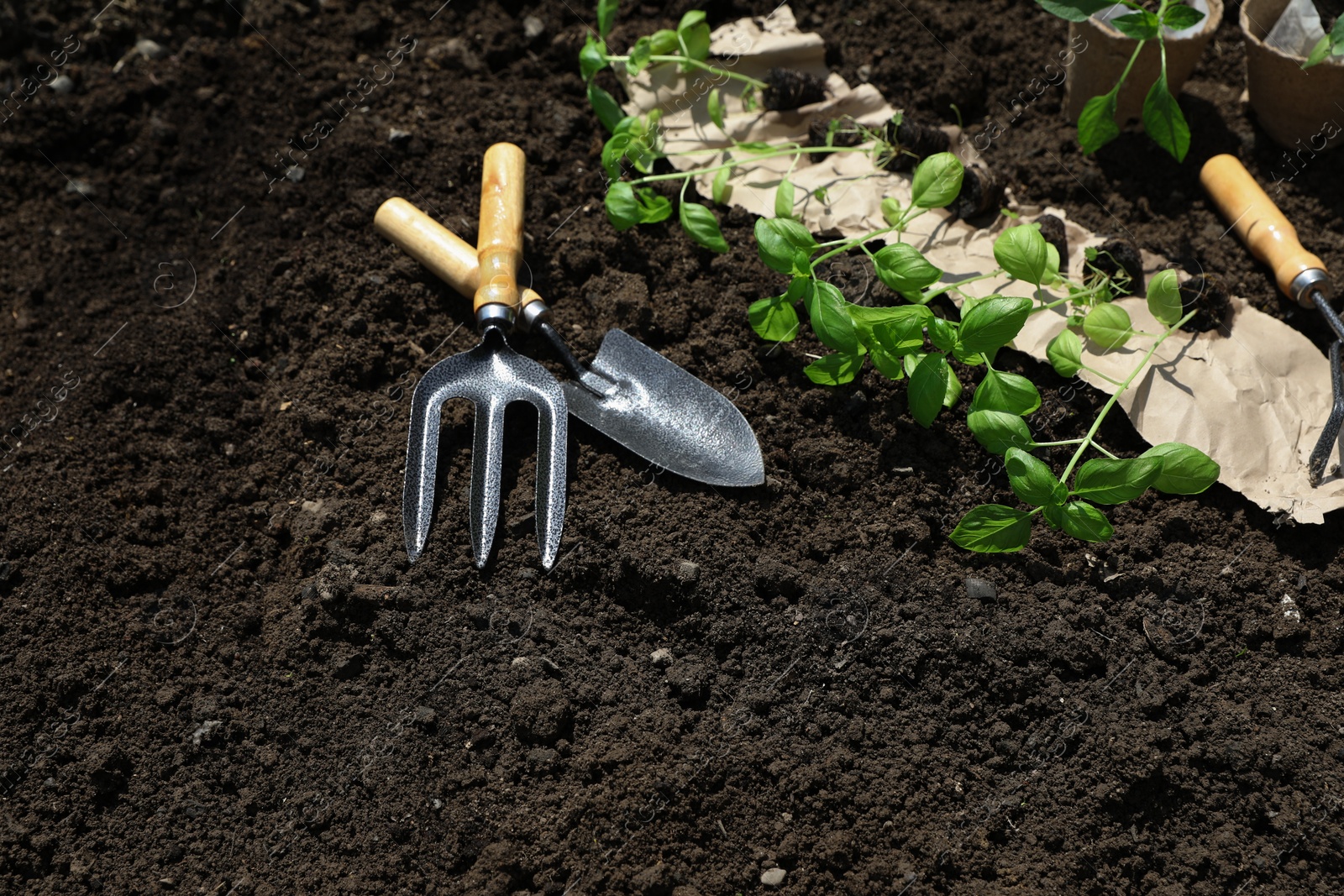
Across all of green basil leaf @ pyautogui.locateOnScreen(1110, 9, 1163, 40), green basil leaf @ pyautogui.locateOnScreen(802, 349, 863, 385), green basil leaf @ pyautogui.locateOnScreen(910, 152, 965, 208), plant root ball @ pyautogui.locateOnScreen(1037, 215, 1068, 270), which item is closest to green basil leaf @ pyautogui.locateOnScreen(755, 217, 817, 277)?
green basil leaf @ pyautogui.locateOnScreen(802, 349, 863, 385)

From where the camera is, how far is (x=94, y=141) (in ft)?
9.93

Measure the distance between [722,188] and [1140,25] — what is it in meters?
1.13

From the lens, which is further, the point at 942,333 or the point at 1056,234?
the point at 1056,234

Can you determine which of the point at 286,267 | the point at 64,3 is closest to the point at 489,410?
the point at 286,267

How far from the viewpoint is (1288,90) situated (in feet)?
8.44

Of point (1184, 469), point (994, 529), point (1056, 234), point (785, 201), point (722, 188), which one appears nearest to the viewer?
point (1184, 469)

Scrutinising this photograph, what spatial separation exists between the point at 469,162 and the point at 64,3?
1.68 meters

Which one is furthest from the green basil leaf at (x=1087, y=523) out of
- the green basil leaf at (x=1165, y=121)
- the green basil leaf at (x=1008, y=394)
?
the green basil leaf at (x=1165, y=121)

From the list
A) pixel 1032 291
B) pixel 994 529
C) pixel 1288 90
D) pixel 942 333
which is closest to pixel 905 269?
pixel 942 333

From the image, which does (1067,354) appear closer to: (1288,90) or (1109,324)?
(1109,324)

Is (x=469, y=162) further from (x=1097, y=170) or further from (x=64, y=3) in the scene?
(x=1097, y=170)

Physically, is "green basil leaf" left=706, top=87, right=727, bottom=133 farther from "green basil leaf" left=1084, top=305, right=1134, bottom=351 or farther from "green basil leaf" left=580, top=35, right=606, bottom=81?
"green basil leaf" left=1084, top=305, right=1134, bottom=351

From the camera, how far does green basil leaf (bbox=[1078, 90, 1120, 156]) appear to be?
248cm

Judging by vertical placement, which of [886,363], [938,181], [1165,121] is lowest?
[886,363]
